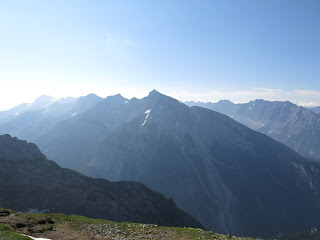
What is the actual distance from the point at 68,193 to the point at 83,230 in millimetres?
123085

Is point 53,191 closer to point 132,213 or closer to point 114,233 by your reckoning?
point 132,213

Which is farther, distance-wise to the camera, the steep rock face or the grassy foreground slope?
the steep rock face

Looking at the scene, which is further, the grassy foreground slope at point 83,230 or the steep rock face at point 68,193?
the steep rock face at point 68,193

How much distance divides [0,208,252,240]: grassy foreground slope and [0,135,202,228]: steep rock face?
103 meters

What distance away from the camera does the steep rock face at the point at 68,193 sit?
483ft

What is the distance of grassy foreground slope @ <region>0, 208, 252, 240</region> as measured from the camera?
43.1 meters

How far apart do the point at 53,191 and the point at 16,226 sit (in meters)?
126

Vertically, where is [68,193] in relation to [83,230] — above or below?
below

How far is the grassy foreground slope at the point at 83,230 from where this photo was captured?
4306 centimetres

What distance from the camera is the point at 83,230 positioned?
157 feet

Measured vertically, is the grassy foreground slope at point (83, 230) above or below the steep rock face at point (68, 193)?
above

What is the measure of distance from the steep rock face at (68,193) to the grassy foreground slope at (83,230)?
103 m

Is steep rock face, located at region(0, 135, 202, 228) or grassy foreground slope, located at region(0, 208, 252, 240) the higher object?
grassy foreground slope, located at region(0, 208, 252, 240)

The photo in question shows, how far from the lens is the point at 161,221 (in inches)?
6368
